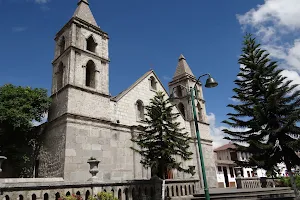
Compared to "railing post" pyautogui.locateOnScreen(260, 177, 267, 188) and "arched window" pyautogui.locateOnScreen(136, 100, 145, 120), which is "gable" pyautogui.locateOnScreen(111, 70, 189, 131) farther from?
"railing post" pyautogui.locateOnScreen(260, 177, 267, 188)

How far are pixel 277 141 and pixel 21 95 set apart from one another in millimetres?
16528

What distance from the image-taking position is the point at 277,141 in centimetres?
1249

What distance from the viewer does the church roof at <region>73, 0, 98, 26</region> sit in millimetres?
19064

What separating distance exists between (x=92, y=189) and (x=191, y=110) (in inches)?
705

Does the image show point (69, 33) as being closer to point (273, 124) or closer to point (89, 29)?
point (89, 29)

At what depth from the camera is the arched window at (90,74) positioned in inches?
702

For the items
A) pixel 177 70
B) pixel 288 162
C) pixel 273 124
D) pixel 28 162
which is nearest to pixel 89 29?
pixel 28 162

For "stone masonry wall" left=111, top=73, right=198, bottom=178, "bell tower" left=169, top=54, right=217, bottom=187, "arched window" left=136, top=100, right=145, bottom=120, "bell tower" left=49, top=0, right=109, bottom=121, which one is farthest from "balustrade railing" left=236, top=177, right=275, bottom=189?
"bell tower" left=49, top=0, right=109, bottom=121

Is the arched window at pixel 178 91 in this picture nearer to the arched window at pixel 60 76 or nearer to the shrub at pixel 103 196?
the arched window at pixel 60 76

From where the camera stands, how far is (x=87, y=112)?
15.9m

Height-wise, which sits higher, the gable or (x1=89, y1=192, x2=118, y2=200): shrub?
the gable

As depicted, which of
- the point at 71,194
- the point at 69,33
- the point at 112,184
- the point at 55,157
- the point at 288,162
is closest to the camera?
the point at 71,194

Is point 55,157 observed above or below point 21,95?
below

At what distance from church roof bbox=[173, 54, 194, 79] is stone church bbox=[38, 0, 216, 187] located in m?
7.08
